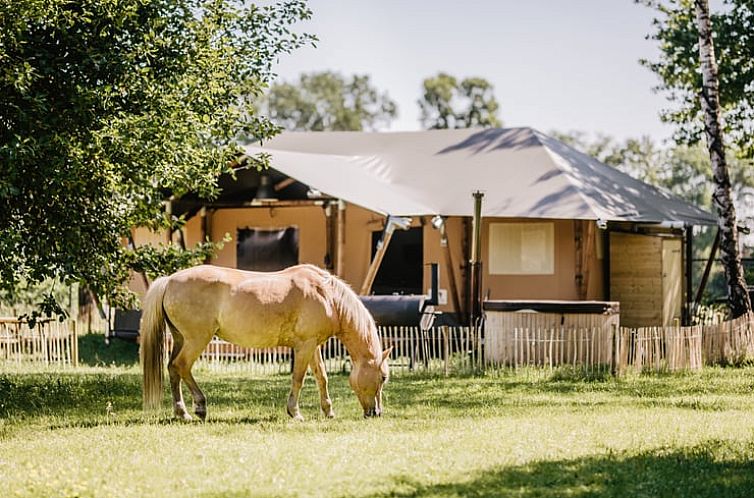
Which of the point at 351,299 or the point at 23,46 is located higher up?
the point at 23,46

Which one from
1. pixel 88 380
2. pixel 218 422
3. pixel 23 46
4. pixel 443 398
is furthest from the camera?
pixel 88 380

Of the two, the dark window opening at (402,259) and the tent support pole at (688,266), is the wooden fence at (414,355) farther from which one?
the tent support pole at (688,266)

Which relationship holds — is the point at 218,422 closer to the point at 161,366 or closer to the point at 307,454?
the point at 161,366

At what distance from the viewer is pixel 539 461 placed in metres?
7.80

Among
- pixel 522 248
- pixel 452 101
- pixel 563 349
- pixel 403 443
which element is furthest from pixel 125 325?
pixel 452 101

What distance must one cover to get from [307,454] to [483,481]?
163 cm

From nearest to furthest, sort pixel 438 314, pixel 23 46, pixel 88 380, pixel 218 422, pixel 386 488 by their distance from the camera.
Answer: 1. pixel 386 488
2. pixel 218 422
3. pixel 23 46
4. pixel 88 380
5. pixel 438 314

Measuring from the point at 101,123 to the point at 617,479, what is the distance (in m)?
7.08

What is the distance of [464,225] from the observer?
65.3 feet

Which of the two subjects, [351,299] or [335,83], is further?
[335,83]

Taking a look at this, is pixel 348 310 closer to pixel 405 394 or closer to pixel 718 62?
pixel 405 394

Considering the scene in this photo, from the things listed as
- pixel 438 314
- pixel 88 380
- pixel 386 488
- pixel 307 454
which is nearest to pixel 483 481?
pixel 386 488

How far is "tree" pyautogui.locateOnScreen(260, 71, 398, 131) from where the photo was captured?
61294 millimetres

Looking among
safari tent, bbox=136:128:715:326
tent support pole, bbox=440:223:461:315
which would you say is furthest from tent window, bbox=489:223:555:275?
tent support pole, bbox=440:223:461:315
